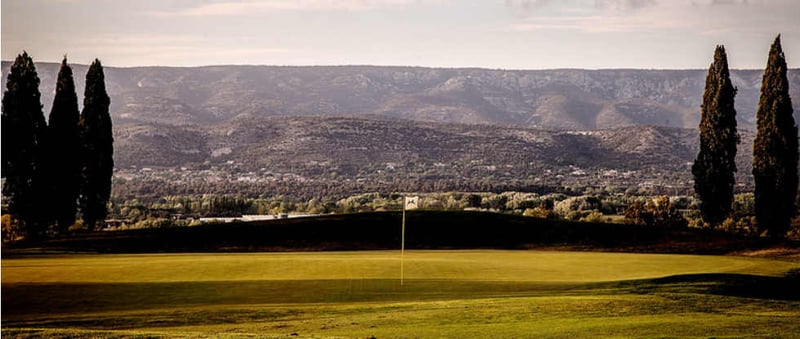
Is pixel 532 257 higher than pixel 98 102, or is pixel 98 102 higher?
pixel 98 102

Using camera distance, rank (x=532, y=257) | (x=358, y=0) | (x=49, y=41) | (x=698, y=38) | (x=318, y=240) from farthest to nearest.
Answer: (x=698, y=38) < (x=358, y=0) < (x=49, y=41) < (x=318, y=240) < (x=532, y=257)

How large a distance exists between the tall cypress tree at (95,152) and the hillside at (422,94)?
75919mm

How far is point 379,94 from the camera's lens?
178m

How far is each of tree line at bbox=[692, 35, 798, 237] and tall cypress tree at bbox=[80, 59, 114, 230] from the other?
31379mm

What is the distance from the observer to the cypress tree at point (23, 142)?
44.5 metres

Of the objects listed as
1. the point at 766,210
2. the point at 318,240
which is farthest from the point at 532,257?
the point at 766,210

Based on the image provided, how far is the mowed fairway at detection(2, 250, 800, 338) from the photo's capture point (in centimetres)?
1805

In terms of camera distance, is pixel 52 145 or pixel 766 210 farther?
pixel 766 210

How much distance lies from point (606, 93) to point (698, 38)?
92.3m

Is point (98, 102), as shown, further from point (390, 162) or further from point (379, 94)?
point (379, 94)

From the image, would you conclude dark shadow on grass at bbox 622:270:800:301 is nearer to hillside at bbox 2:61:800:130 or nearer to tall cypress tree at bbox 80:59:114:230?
tall cypress tree at bbox 80:59:114:230

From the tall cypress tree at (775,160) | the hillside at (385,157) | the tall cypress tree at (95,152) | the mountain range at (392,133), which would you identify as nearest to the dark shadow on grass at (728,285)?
the tall cypress tree at (775,160)

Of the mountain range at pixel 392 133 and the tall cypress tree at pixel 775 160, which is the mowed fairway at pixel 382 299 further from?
the mountain range at pixel 392 133

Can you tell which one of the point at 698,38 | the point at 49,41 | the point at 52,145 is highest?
the point at 698,38
